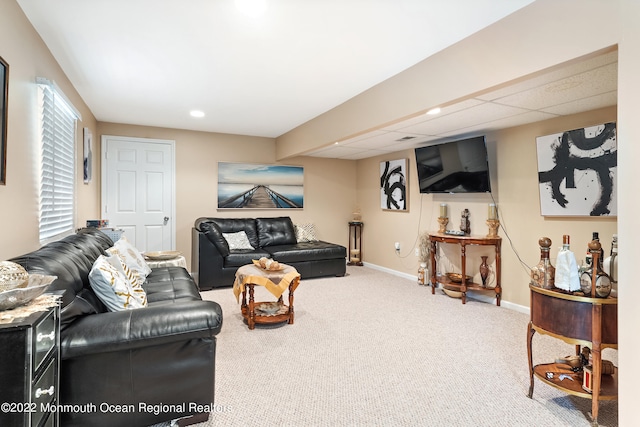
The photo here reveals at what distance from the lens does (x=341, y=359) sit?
8.21 ft

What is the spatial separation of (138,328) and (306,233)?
14.3ft

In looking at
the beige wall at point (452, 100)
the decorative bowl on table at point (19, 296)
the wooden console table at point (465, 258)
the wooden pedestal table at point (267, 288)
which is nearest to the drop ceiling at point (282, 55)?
the beige wall at point (452, 100)

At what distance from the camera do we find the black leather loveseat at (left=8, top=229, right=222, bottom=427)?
1.52 m

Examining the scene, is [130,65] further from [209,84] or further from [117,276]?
[117,276]

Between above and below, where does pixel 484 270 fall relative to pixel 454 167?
below

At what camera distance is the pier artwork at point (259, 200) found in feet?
18.4

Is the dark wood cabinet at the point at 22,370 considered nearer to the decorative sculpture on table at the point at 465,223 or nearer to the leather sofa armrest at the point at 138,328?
the leather sofa armrest at the point at 138,328

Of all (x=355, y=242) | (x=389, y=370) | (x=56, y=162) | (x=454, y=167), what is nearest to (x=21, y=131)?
(x=56, y=162)

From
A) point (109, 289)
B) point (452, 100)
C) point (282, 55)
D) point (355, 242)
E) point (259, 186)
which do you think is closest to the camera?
point (109, 289)

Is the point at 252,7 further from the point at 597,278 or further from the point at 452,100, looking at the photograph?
the point at 597,278

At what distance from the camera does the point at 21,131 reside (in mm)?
2057

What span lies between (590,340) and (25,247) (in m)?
3.30

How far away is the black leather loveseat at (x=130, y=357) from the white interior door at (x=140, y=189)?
3.32 m

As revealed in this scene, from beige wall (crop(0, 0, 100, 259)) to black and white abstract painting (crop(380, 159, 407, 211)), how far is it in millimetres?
4390
